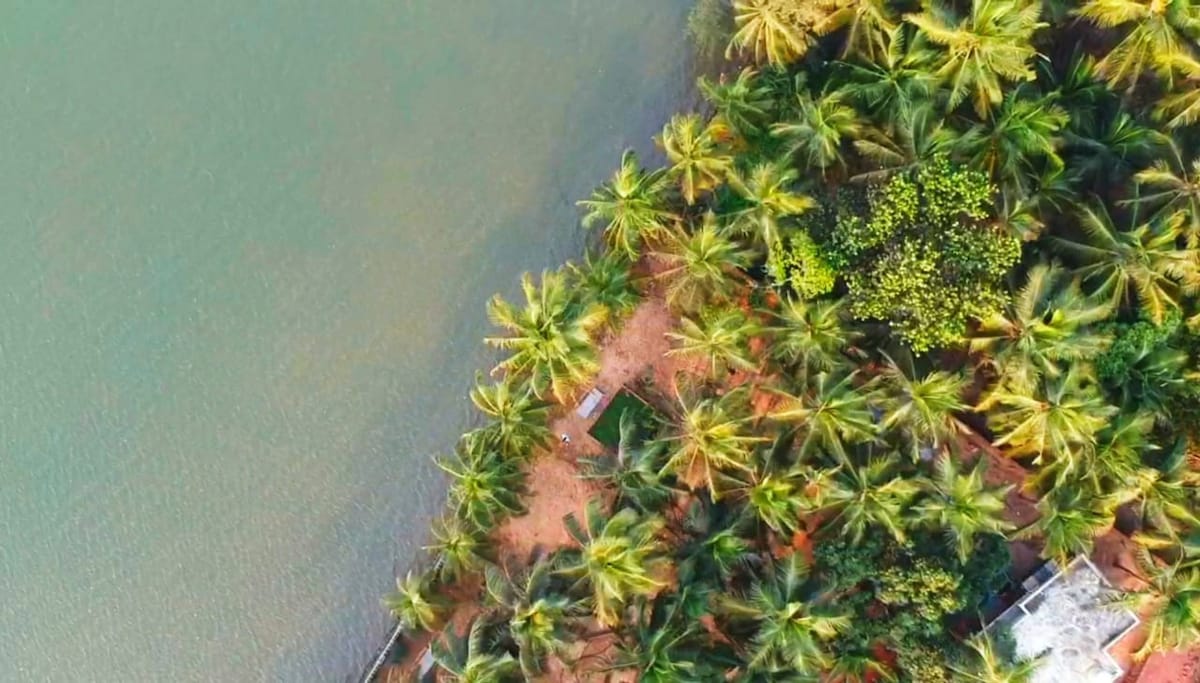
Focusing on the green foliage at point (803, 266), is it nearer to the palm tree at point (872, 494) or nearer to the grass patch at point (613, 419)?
the palm tree at point (872, 494)

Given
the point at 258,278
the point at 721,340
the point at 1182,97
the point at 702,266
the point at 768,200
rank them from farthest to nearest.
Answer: the point at 258,278
the point at 702,266
the point at 721,340
the point at 768,200
the point at 1182,97

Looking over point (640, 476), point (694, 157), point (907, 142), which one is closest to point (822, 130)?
point (907, 142)


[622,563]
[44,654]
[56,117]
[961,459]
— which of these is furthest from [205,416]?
[961,459]

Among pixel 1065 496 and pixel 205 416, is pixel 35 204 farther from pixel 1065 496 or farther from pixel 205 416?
pixel 1065 496

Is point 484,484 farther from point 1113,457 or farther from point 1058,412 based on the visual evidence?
point 1113,457

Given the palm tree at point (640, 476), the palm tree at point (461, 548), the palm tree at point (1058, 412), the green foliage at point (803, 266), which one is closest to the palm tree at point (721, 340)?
the green foliage at point (803, 266)

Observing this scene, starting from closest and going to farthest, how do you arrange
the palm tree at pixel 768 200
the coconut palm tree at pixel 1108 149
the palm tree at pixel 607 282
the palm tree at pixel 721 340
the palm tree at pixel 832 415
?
1. the palm tree at pixel 832 415
2. the palm tree at pixel 768 200
3. the coconut palm tree at pixel 1108 149
4. the palm tree at pixel 721 340
5. the palm tree at pixel 607 282
